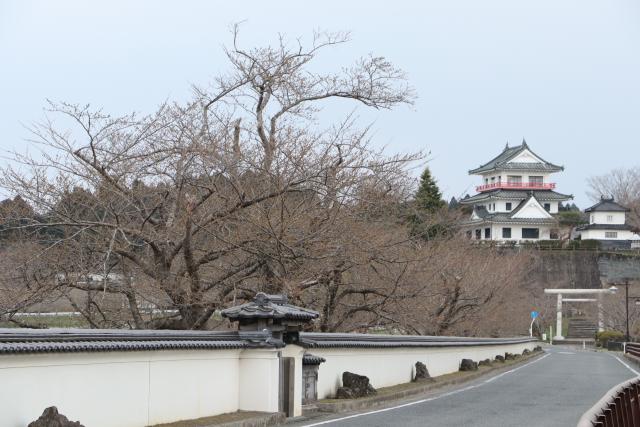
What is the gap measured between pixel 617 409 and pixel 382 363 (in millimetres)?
13656

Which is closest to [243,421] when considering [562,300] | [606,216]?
[562,300]

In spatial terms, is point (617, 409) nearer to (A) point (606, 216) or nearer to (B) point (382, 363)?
(B) point (382, 363)

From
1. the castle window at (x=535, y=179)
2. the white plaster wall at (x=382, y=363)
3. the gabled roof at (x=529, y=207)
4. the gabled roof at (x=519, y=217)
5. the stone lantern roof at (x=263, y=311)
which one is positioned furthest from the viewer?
the castle window at (x=535, y=179)

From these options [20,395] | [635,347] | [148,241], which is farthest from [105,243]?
[635,347]

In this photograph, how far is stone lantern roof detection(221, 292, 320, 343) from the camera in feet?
44.4

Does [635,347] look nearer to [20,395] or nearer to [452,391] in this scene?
[452,391]

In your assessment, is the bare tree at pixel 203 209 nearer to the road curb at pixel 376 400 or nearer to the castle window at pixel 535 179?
the road curb at pixel 376 400

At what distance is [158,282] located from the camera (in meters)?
16.8

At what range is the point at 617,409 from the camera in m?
6.72

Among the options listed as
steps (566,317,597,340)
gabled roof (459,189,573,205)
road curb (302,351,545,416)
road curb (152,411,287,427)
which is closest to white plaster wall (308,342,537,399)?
road curb (302,351,545,416)

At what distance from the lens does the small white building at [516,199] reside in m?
104

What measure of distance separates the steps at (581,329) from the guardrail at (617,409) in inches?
3248

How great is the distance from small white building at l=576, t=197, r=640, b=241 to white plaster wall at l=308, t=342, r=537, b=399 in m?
82.5

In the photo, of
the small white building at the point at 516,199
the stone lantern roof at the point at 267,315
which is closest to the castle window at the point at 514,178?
the small white building at the point at 516,199
